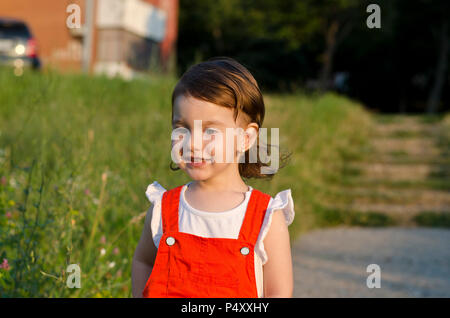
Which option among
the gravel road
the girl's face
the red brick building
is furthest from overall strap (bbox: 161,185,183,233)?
the red brick building

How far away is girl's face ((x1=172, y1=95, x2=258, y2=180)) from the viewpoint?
1.65 meters

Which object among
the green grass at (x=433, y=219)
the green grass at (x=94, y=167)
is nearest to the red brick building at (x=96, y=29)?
the green grass at (x=94, y=167)

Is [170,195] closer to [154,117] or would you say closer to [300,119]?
[154,117]

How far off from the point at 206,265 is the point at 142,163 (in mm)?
1589

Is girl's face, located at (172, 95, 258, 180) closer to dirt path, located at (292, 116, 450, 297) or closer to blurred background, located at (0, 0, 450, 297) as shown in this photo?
blurred background, located at (0, 0, 450, 297)

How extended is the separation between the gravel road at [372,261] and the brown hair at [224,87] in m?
2.71

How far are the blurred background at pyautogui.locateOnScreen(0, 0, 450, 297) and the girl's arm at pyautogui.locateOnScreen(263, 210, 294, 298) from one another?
2.31ft

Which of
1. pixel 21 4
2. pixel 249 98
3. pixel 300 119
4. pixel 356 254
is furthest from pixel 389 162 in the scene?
pixel 21 4

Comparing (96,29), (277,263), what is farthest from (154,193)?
(96,29)

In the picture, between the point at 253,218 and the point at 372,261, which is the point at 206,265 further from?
the point at 372,261

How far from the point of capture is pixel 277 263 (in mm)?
1655
